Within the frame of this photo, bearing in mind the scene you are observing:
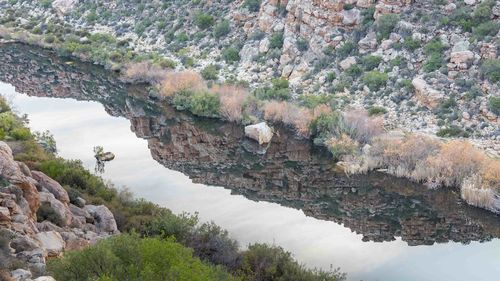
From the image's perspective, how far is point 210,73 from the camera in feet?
147

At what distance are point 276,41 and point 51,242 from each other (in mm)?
31860

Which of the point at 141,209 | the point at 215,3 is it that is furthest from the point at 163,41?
the point at 141,209

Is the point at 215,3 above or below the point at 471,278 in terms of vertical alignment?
above

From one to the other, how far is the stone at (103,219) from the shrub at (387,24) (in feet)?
86.3

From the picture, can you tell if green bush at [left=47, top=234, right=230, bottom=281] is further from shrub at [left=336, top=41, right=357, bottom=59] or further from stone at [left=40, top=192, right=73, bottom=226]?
shrub at [left=336, top=41, right=357, bottom=59]

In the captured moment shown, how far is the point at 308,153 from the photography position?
3403 centimetres

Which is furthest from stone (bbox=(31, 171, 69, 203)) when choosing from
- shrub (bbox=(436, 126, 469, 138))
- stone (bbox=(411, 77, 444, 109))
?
stone (bbox=(411, 77, 444, 109))

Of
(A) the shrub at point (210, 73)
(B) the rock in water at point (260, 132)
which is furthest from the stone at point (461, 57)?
(A) the shrub at point (210, 73)

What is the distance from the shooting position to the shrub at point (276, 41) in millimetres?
45188

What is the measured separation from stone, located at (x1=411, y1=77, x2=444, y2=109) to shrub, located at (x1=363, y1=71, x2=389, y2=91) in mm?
1992

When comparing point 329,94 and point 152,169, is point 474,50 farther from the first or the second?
point 152,169

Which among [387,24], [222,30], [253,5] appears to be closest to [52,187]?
[387,24]

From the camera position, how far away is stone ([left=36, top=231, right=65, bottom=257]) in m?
15.0

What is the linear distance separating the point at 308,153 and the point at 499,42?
41.5 feet
